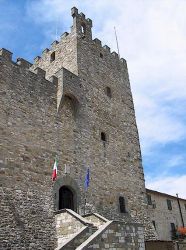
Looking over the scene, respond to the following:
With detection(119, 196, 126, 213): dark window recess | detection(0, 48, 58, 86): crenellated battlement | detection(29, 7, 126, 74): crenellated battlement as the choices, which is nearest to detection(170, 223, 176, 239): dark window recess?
detection(119, 196, 126, 213): dark window recess

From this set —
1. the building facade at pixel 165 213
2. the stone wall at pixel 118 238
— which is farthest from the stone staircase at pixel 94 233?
the building facade at pixel 165 213

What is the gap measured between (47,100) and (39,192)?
4.25m

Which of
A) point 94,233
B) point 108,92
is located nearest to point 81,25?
point 108,92

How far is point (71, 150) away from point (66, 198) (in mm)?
2078

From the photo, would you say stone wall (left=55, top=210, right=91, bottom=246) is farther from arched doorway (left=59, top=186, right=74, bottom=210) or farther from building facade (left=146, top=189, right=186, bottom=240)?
building facade (left=146, top=189, right=186, bottom=240)

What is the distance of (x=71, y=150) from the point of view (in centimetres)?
1334

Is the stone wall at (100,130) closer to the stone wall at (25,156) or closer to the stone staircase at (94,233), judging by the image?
the stone wall at (25,156)

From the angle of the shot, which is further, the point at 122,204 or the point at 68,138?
the point at 122,204

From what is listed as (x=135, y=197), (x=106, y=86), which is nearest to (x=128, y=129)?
(x=106, y=86)

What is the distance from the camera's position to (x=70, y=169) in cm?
1284

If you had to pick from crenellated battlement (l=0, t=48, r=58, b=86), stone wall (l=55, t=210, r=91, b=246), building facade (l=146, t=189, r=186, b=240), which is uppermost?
crenellated battlement (l=0, t=48, r=58, b=86)

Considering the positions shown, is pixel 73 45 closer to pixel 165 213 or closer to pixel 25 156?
pixel 25 156

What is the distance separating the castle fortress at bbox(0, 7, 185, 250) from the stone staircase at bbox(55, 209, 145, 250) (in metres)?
0.03

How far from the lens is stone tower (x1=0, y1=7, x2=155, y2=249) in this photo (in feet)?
35.3
